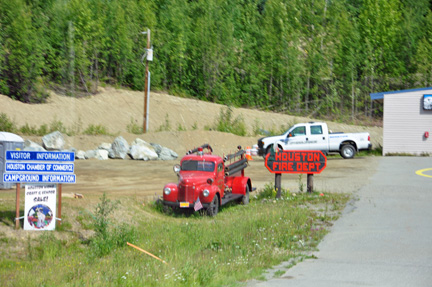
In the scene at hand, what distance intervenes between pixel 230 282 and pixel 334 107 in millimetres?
58160

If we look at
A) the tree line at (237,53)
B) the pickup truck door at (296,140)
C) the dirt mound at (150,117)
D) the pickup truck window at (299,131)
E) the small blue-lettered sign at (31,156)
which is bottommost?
the small blue-lettered sign at (31,156)

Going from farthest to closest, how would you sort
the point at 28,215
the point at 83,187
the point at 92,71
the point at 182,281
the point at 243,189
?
the point at 92,71
the point at 83,187
the point at 243,189
the point at 28,215
the point at 182,281

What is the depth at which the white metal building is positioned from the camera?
3588 centimetres

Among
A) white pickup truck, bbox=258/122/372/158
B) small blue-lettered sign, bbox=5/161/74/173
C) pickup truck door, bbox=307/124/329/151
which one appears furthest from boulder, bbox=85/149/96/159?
small blue-lettered sign, bbox=5/161/74/173

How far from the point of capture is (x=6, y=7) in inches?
2126

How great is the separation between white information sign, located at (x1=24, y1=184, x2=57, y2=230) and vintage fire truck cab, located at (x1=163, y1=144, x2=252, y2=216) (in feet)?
12.8

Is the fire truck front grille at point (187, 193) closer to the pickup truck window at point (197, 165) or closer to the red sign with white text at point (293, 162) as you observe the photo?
the pickup truck window at point (197, 165)

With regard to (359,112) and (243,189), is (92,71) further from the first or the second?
(243,189)

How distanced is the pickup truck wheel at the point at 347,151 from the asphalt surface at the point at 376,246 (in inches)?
530

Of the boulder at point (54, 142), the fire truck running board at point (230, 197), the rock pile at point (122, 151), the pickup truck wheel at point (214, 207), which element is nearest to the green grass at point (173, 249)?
the pickup truck wheel at point (214, 207)

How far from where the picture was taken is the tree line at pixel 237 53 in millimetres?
57469

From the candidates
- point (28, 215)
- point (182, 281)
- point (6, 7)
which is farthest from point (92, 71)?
point (182, 281)

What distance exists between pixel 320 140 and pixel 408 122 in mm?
7134

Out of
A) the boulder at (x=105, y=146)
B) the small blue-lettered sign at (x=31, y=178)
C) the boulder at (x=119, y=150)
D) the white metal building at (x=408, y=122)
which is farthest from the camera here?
the white metal building at (x=408, y=122)
